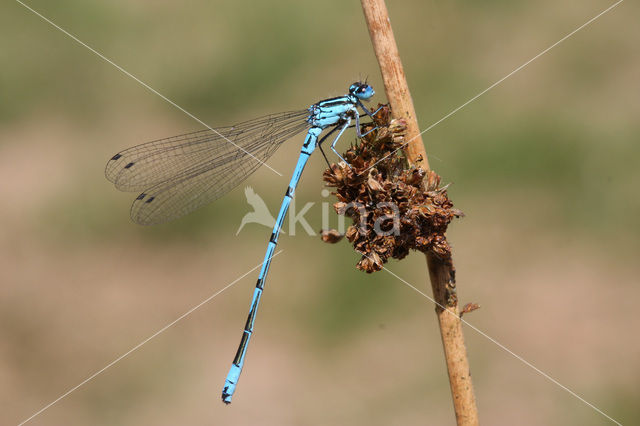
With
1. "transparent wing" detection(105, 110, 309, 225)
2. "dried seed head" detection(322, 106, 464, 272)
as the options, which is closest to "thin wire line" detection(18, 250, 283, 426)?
"transparent wing" detection(105, 110, 309, 225)

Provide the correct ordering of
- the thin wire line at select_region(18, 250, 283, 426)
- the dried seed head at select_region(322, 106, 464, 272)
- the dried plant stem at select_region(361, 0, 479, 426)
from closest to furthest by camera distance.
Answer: the dried plant stem at select_region(361, 0, 479, 426)
the dried seed head at select_region(322, 106, 464, 272)
the thin wire line at select_region(18, 250, 283, 426)

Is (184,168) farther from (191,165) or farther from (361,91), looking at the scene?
(361,91)

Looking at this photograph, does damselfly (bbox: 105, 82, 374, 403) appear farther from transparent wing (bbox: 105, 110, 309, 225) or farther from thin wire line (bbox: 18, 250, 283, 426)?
thin wire line (bbox: 18, 250, 283, 426)

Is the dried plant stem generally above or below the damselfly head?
below

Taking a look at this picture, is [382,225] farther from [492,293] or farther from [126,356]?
[126,356]

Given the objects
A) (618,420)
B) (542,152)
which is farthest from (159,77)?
(618,420)

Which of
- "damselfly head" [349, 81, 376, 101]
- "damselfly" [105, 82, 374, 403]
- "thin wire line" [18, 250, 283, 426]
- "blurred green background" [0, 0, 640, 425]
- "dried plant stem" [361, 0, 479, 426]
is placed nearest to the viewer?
"dried plant stem" [361, 0, 479, 426]

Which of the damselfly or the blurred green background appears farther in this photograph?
the blurred green background
